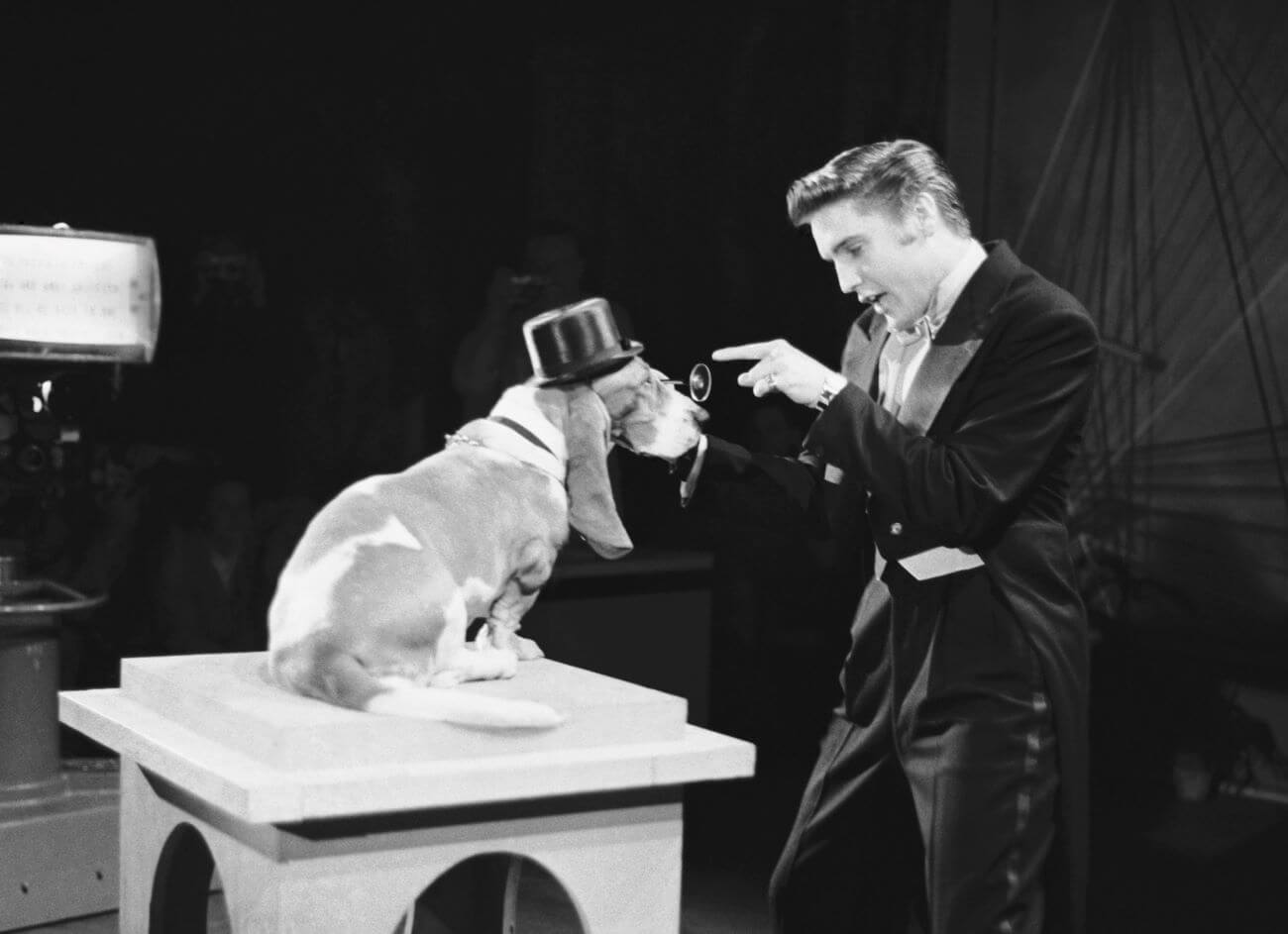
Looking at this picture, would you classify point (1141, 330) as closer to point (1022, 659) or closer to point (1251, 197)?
point (1251, 197)

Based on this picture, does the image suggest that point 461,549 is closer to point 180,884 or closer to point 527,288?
point 180,884

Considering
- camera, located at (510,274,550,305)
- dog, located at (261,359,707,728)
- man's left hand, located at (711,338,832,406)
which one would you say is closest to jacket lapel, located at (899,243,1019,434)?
man's left hand, located at (711,338,832,406)

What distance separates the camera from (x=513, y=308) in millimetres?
3990

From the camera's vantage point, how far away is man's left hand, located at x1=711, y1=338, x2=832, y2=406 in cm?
188

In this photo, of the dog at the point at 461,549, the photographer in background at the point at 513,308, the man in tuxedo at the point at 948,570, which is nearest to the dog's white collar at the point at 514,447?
the dog at the point at 461,549

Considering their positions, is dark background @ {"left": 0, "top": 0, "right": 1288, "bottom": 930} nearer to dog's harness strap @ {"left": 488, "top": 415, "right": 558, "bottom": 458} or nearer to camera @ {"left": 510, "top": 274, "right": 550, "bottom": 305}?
camera @ {"left": 510, "top": 274, "right": 550, "bottom": 305}

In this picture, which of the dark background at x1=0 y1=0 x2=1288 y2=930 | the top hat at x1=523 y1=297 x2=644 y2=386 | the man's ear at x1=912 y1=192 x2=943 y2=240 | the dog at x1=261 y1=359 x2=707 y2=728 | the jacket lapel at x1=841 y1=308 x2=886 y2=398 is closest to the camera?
the dog at x1=261 y1=359 x2=707 y2=728

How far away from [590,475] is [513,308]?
217 centimetres

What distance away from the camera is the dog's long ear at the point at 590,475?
186cm

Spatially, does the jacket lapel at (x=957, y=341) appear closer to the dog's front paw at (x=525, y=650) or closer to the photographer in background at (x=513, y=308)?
the dog's front paw at (x=525, y=650)

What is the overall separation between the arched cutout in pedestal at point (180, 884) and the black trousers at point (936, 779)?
704 mm

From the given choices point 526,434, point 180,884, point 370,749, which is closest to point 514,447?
point 526,434

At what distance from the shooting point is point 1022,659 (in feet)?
6.01

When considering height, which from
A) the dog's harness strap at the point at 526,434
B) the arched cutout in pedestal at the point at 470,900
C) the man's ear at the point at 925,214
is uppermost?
the man's ear at the point at 925,214
